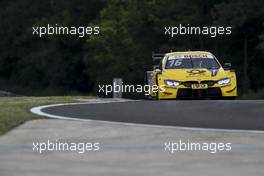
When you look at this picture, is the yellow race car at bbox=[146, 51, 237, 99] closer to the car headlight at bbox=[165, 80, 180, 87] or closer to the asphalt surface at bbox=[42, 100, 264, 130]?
the car headlight at bbox=[165, 80, 180, 87]

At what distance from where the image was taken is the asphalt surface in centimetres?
1488

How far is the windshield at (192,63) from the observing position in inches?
864

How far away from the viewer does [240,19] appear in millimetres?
53938

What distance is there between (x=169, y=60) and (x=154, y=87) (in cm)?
133

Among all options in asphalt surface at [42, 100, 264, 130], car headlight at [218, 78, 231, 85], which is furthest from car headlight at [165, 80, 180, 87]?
asphalt surface at [42, 100, 264, 130]

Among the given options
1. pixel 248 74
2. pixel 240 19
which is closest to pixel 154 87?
pixel 240 19

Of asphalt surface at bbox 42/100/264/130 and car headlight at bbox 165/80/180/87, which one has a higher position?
car headlight at bbox 165/80/180/87

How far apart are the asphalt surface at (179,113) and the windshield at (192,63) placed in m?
3.21

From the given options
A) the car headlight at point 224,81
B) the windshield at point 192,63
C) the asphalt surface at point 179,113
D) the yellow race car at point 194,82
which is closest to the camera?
the asphalt surface at point 179,113

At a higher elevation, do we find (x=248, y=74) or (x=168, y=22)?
(x=168, y=22)

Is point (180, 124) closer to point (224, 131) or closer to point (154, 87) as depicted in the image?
point (224, 131)

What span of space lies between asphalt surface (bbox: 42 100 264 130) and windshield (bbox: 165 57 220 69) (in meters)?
3.21

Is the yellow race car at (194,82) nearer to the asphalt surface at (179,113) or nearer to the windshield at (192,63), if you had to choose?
the windshield at (192,63)

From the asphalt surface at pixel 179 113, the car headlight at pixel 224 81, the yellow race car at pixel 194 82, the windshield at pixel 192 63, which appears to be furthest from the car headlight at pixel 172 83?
the asphalt surface at pixel 179 113
